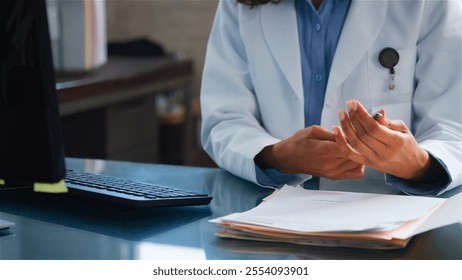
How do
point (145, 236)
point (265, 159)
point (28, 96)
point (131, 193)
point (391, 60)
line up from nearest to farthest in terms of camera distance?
point (28, 96) → point (145, 236) → point (131, 193) → point (265, 159) → point (391, 60)

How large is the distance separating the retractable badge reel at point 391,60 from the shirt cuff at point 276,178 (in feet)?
1.10

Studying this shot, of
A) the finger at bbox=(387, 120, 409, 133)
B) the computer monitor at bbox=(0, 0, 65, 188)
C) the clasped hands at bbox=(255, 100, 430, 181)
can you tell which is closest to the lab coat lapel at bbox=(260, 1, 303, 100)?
the clasped hands at bbox=(255, 100, 430, 181)

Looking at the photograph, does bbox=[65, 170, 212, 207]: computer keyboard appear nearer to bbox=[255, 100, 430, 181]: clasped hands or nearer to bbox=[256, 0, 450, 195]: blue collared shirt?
bbox=[255, 100, 430, 181]: clasped hands

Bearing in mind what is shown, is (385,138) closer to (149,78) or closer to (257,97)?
(257,97)

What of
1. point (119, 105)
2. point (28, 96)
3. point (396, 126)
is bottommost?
point (119, 105)

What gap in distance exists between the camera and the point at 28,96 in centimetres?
85

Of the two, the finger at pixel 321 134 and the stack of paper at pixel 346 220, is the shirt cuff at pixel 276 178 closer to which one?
the finger at pixel 321 134

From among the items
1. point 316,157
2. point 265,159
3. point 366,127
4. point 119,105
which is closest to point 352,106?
point 366,127

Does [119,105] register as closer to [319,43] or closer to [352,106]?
[319,43]

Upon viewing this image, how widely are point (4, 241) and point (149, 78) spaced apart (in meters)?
2.04

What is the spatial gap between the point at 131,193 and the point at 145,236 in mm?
124

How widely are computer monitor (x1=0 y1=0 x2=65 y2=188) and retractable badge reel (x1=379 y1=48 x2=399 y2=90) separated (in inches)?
31.8

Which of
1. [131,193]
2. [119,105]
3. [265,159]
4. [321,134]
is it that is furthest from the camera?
[119,105]
